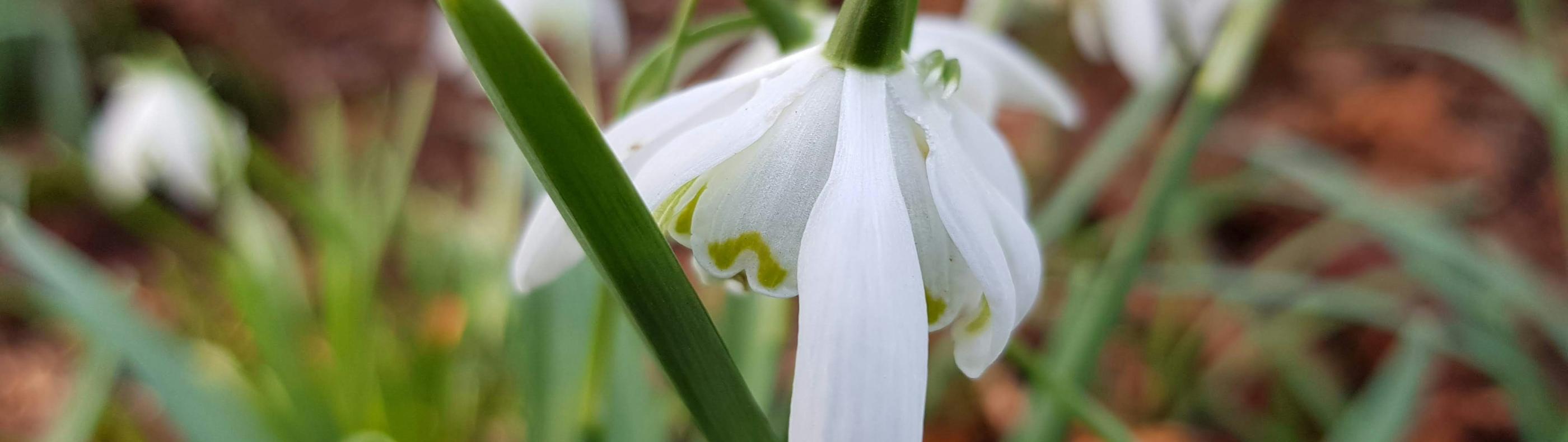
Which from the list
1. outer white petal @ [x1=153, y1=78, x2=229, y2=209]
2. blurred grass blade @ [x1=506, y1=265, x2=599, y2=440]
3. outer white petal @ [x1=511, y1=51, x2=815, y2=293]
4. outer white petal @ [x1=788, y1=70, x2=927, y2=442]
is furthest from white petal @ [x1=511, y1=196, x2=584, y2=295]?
outer white petal @ [x1=153, y1=78, x2=229, y2=209]

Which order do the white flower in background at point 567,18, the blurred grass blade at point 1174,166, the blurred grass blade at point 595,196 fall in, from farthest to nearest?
the white flower in background at point 567,18 → the blurred grass blade at point 1174,166 → the blurred grass blade at point 595,196

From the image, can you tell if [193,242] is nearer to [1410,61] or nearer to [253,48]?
[253,48]

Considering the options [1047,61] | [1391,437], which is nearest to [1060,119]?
[1391,437]

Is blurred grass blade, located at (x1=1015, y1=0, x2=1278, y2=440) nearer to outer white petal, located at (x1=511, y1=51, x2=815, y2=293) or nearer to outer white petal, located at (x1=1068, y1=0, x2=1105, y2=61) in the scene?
outer white petal, located at (x1=1068, y1=0, x2=1105, y2=61)

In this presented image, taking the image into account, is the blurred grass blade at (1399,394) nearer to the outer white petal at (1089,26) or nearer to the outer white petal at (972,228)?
the outer white petal at (1089,26)

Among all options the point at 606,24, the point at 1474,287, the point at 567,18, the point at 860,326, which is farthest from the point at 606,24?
the point at 1474,287

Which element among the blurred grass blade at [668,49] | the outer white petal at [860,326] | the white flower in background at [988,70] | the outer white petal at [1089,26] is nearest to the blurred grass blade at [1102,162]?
the outer white petal at [1089,26]
